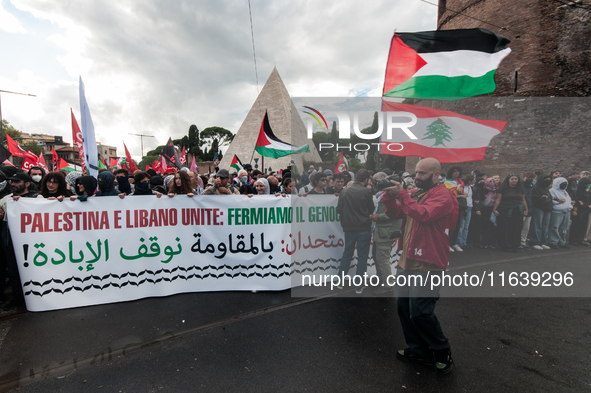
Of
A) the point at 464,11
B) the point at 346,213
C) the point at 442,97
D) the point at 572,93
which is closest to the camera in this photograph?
the point at 346,213

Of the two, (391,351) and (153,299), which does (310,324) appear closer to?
(391,351)

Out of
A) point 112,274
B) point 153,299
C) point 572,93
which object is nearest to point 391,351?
point 153,299

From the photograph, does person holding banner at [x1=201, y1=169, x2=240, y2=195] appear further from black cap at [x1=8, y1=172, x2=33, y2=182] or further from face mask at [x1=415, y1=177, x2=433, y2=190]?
face mask at [x1=415, y1=177, x2=433, y2=190]

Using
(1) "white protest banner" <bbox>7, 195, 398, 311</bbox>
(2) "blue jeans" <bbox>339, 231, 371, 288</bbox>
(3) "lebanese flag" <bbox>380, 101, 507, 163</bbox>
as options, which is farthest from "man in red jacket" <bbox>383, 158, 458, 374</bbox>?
(1) "white protest banner" <bbox>7, 195, 398, 311</bbox>

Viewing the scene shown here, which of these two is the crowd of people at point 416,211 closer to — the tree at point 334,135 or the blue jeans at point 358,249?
the blue jeans at point 358,249

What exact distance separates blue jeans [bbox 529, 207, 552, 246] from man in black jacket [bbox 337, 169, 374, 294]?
503cm

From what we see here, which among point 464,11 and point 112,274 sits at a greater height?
point 464,11

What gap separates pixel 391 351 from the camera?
7.87 feet

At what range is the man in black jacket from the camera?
135 inches

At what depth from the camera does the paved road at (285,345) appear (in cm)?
204

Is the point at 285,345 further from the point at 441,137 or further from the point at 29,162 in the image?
the point at 29,162

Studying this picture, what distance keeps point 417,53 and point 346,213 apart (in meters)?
2.52

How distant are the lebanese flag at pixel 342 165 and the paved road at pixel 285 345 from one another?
154cm

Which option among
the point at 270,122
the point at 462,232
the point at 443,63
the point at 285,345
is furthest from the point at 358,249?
the point at 270,122
